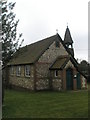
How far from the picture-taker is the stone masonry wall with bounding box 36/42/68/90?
27422 mm

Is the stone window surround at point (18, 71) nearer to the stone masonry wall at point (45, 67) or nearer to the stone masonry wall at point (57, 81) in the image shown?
the stone masonry wall at point (45, 67)

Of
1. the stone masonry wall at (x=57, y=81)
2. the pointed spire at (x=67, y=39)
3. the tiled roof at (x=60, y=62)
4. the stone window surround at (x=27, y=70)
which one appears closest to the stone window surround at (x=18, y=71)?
the stone window surround at (x=27, y=70)

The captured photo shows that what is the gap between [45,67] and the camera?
1109 inches

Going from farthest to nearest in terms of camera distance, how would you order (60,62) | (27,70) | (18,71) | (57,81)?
(18,71) < (27,70) < (60,62) < (57,81)

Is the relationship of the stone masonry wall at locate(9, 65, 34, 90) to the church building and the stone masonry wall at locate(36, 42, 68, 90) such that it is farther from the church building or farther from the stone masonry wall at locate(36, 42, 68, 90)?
the stone masonry wall at locate(36, 42, 68, 90)

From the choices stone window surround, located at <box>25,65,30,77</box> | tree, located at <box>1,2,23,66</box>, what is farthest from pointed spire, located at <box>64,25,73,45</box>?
tree, located at <box>1,2,23,66</box>

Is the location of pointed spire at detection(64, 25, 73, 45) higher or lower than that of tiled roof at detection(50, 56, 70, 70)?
higher

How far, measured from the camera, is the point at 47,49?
92.5ft

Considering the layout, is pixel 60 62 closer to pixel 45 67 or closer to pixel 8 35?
pixel 45 67

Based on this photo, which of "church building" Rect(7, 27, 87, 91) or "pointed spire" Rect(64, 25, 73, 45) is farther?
"pointed spire" Rect(64, 25, 73, 45)

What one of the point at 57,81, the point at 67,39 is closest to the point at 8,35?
the point at 57,81

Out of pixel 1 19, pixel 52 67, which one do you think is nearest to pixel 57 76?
pixel 52 67

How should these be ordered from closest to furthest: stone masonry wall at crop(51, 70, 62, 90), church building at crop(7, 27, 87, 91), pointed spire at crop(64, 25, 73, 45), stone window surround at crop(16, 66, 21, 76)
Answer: stone masonry wall at crop(51, 70, 62, 90), church building at crop(7, 27, 87, 91), stone window surround at crop(16, 66, 21, 76), pointed spire at crop(64, 25, 73, 45)

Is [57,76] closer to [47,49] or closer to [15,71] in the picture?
[47,49]
